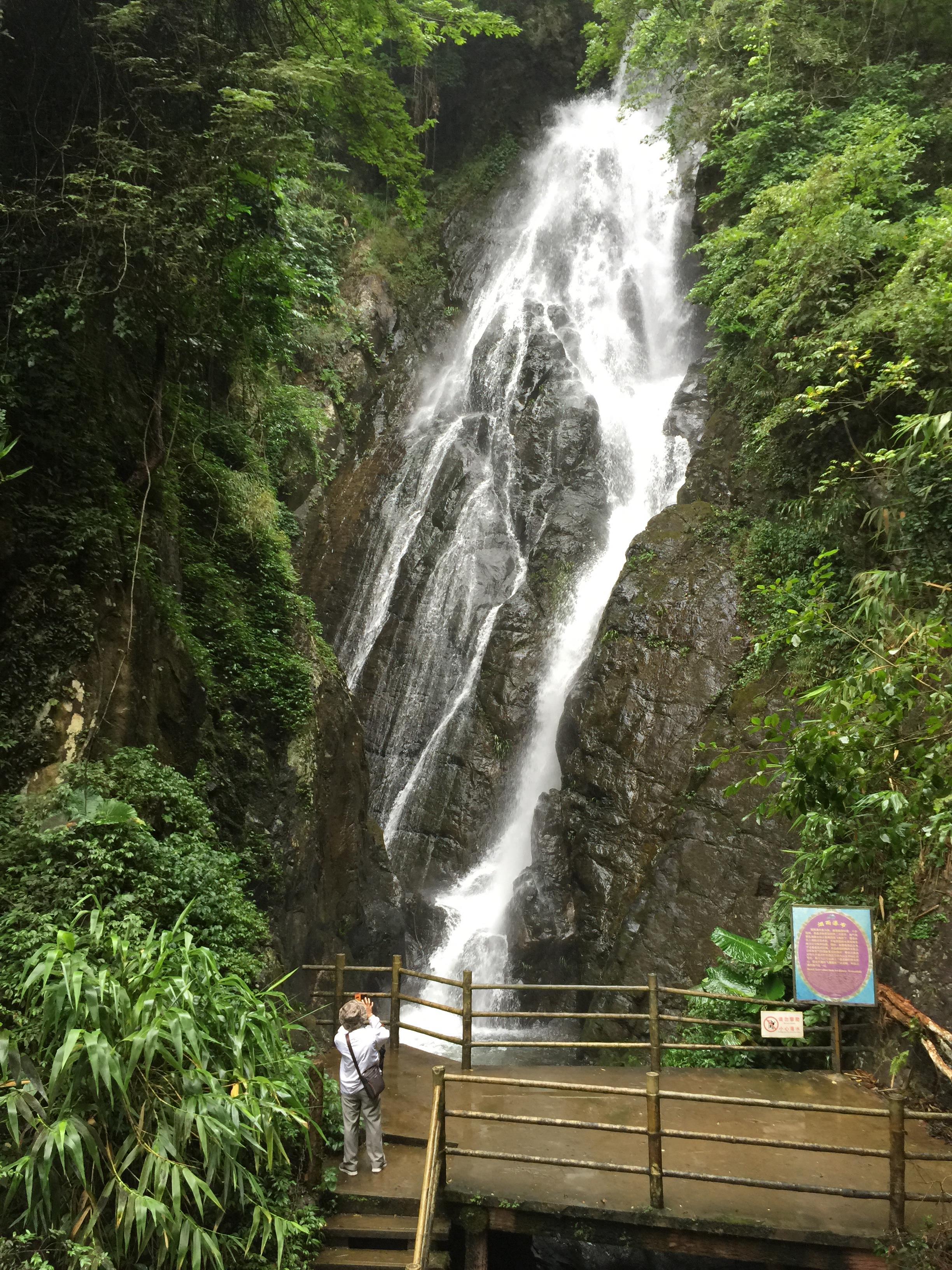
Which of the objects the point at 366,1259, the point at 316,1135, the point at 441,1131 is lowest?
the point at 366,1259

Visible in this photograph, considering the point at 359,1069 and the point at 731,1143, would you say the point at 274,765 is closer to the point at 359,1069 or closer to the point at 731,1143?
the point at 359,1069

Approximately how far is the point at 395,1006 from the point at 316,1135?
2384 mm

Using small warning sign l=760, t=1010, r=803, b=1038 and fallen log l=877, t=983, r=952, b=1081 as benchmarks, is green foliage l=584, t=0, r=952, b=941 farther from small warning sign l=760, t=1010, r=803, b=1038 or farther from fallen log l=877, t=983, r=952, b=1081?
small warning sign l=760, t=1010, r=803, b=1038

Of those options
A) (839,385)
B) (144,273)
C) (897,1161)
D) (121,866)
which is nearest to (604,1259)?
(897,1161)

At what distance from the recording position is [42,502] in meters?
6.28

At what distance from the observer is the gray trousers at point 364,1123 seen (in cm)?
496

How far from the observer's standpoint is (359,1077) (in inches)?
194

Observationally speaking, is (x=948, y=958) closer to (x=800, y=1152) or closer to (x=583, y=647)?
(x=800, y=1152)

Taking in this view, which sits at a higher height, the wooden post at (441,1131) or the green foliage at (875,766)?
the green foliage at (875,766)

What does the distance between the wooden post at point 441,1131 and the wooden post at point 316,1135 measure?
742 mm

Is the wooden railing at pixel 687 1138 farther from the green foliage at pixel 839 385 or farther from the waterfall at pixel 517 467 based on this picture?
the waterfall at pixel 517 467

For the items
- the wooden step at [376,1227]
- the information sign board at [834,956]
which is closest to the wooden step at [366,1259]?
the wooden step at [376,1227]

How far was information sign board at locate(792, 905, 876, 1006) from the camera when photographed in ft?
19.6

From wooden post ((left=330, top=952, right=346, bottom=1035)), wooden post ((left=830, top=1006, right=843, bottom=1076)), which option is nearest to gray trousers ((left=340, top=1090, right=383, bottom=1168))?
wooden post ((left=330, top=952, right=346, bottom=1035))
